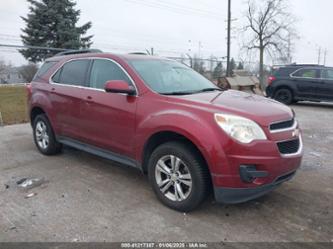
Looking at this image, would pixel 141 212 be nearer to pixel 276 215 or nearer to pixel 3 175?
pixel 276 215

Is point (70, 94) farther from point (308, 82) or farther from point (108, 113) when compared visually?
point (308, 82)

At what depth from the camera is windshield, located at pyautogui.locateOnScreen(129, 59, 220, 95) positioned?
14.0 ft

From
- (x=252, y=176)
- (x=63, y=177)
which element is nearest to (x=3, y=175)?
(x=63, y=177)

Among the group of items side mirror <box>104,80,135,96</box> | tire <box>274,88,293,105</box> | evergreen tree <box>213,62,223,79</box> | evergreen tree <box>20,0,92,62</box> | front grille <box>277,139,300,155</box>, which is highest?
evergreen tree <box>20,0,92,62</box>

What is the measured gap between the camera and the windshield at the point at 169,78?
4.26 m

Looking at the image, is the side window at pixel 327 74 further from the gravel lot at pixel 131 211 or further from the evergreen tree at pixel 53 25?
the evergreen tree at pixel 53 25

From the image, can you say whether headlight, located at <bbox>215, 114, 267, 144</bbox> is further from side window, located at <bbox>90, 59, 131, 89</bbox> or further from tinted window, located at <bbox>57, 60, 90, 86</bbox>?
tinted window, located at <bbox>57, 60, 90, 86</bbox>

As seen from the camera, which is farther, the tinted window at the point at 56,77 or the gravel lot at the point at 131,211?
the tinted window at the point at 56,77

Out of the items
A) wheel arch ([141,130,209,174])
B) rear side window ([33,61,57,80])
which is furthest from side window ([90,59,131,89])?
rear side window ([33,61,57,80])

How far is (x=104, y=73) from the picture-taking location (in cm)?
471

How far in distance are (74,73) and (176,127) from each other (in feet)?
7.97

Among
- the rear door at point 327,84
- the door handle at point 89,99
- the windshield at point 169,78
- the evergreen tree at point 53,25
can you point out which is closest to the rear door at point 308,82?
the rear door at point 327,84

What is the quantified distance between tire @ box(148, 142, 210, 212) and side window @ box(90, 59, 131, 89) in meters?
1.19

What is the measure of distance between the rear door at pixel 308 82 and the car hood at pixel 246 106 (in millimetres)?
10336
